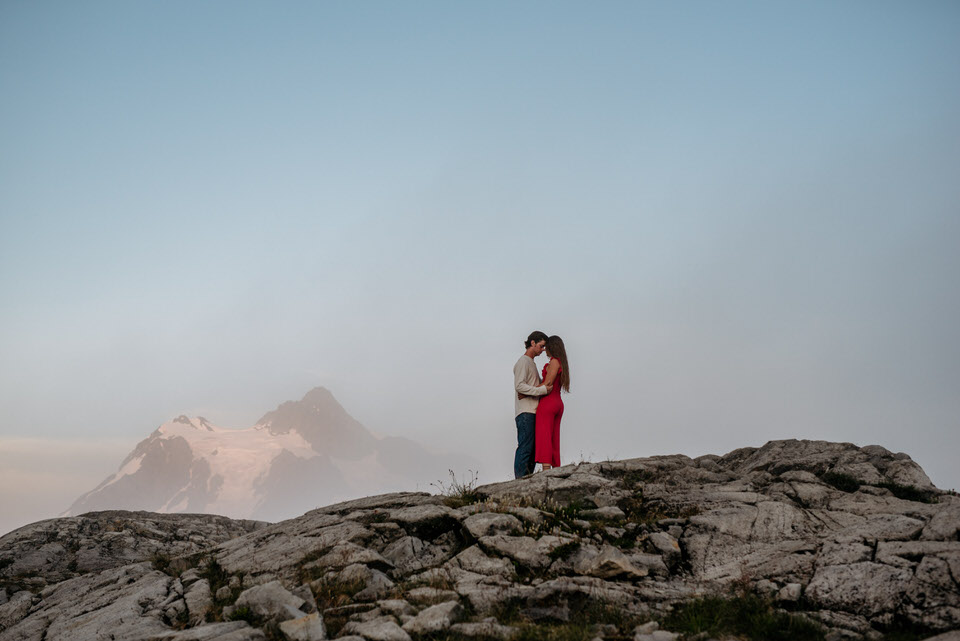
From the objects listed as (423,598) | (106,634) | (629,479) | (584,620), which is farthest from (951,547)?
(106,634)

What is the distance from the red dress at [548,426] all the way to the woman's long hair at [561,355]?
0.12 meters

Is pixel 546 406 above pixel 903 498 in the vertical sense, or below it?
above

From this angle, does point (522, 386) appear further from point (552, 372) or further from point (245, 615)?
point (245, 615)

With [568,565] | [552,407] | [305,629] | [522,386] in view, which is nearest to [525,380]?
[522,386]

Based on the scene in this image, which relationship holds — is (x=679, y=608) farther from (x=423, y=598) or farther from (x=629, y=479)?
(x=629, y=479)

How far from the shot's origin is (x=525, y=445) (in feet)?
60.0

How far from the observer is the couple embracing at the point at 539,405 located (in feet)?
59.5

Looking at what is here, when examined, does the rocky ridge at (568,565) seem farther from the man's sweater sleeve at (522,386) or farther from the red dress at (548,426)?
the man's sweater sleeve at (522,386)

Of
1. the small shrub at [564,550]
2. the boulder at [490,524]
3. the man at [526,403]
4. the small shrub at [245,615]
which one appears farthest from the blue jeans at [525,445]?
the small shrub at [245,615]

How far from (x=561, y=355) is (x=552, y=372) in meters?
0.57

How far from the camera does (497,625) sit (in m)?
9.27

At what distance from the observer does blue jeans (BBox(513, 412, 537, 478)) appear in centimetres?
1827

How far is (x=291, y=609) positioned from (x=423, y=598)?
2.13 m

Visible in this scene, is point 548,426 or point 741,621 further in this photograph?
point 548,426
